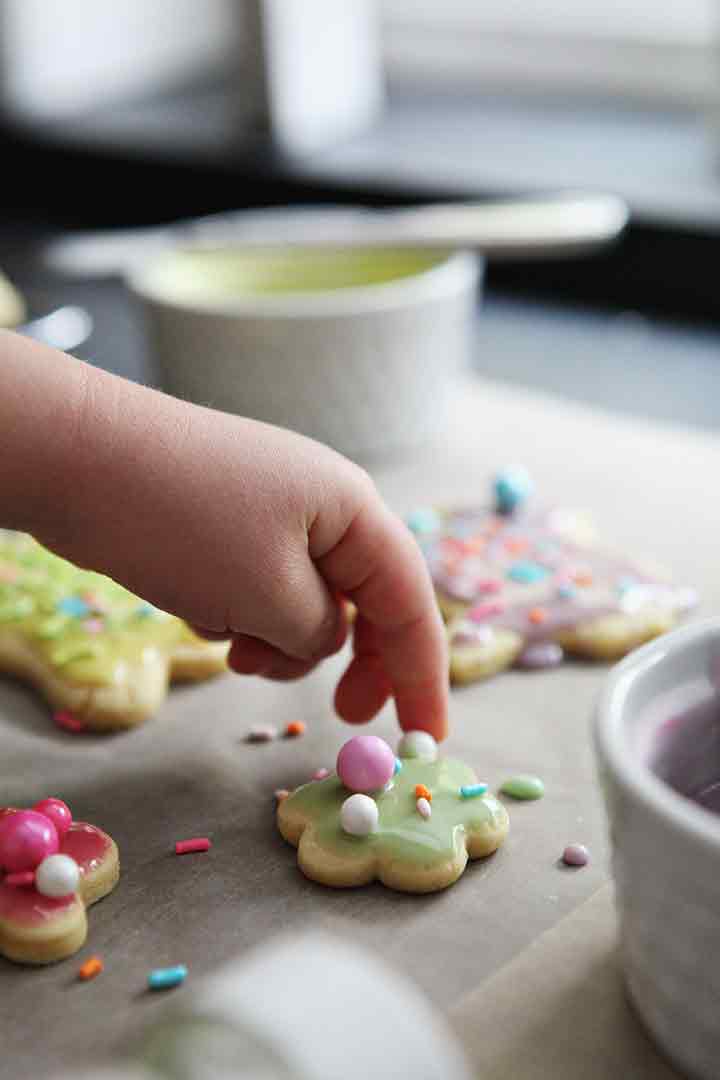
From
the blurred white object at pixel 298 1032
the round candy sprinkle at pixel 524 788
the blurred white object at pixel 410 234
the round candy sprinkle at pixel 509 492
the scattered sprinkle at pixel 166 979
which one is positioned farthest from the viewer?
the blurred white object at pixel 410 234

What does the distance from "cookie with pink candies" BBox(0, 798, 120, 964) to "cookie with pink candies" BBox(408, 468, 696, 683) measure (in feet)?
0.66

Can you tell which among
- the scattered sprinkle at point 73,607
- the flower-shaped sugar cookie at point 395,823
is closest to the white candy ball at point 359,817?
the flower-shaped sugar cookie at point 395,823

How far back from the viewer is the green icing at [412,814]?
0.55 metres

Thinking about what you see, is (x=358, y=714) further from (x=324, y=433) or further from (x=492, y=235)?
(x=492, y=235)

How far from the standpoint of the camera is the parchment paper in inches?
19.4

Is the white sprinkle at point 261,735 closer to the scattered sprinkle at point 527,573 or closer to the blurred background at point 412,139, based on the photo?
the scattered sprinkle at point 527,573

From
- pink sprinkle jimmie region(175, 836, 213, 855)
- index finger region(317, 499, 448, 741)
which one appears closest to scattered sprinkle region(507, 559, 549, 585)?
index finger region(317, 499, 448, 741)

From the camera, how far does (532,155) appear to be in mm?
1383

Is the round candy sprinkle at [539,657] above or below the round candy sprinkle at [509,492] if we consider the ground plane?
below

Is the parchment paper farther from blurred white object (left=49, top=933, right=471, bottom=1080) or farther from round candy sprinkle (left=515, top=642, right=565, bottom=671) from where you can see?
blurred white object (left=49, top=933, right=471, bottom=1080)

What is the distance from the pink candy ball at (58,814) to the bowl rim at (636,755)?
0.71 ft

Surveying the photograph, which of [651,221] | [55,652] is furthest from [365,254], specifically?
[55,652]

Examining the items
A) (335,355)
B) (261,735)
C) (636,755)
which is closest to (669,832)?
(636,755)

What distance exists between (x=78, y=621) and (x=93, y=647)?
0.10ft
